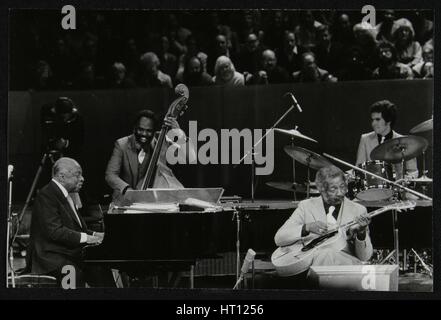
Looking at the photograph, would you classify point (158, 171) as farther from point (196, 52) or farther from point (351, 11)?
point (351, 11)

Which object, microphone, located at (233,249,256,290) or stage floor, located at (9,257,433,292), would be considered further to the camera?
stage floor, located at (9,257,433,292)

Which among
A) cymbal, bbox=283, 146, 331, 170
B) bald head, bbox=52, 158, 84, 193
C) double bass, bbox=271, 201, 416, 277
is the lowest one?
double bass, bbox=271, 201, 416, 277

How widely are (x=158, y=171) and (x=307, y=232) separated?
4.35ft

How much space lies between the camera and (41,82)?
18.9ft

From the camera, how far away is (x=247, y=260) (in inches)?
211

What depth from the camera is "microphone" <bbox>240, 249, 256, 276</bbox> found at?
529 cm

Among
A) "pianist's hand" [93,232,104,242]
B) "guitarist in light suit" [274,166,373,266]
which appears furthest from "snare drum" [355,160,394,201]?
"pianist's hand" [93,232,104,242]

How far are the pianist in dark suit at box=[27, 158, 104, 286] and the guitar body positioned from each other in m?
1.52

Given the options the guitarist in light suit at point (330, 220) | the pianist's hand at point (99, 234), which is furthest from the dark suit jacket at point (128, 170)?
the guitarist in light suit at point (330, 220)

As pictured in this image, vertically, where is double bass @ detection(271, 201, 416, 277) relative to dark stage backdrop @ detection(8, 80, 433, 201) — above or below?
below

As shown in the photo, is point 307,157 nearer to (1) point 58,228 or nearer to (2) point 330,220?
(2) point 330,220

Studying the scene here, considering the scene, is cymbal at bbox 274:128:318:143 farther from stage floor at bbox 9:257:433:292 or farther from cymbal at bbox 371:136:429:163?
stage floor at bbox 9:257:433:292
